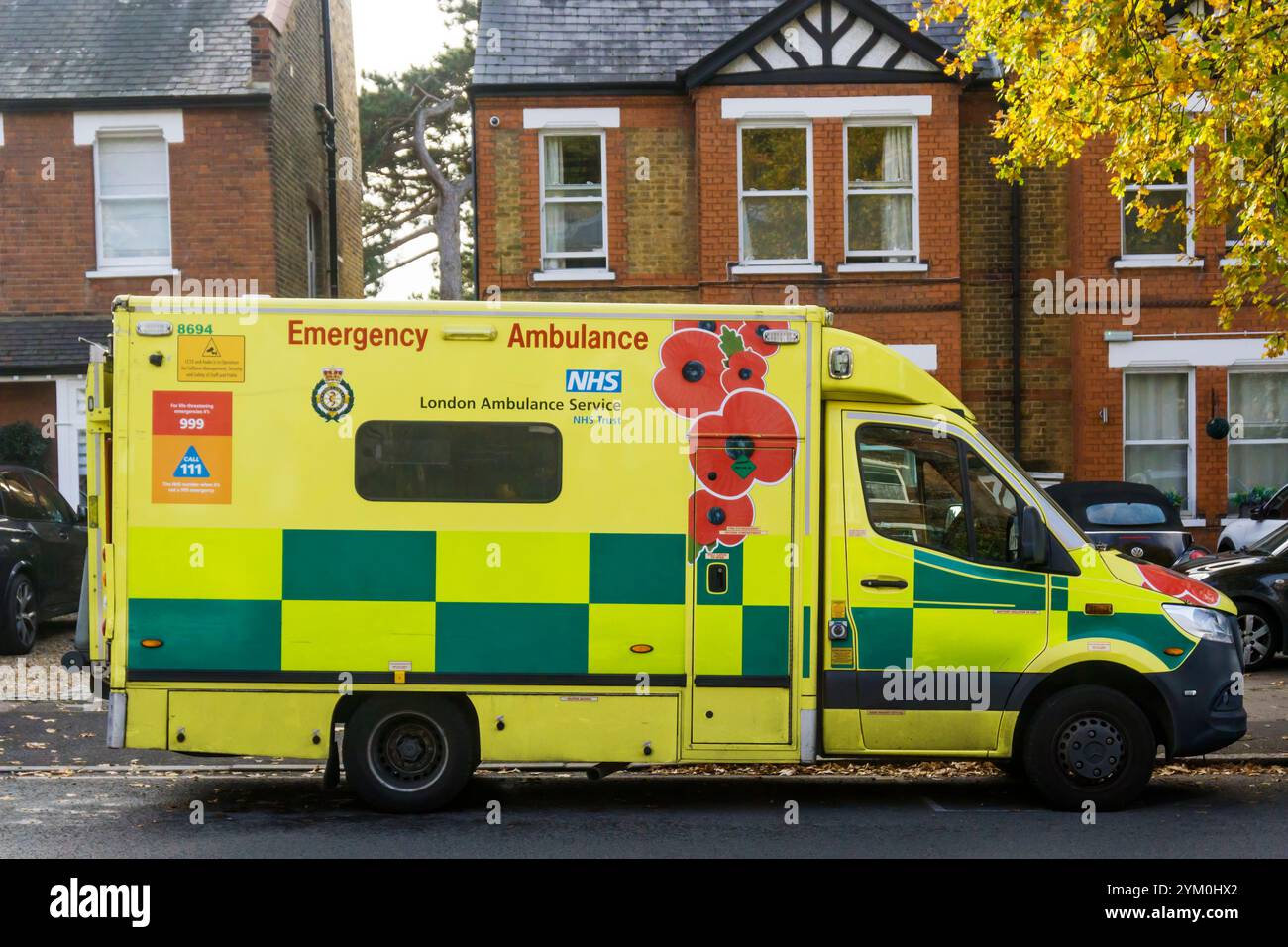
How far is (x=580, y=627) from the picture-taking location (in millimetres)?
7621

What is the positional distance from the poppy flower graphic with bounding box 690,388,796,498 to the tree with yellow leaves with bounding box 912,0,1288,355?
15.7 ft

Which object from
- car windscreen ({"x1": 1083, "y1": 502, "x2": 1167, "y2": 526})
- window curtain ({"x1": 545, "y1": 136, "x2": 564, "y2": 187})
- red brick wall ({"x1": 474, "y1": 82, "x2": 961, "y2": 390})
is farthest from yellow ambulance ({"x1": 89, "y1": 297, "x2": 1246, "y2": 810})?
window curtain ({"x1": 545, "y1": 136, "x2": 564, "y2": 187})

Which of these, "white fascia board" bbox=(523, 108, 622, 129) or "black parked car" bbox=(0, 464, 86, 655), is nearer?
"black parked car" bbox=(0, 464, 86, 655)

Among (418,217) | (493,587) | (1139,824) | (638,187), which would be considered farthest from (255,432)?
(418,217)

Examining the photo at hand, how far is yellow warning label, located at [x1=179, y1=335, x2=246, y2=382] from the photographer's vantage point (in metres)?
7.61

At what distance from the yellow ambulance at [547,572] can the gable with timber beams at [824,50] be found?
11.5 metres

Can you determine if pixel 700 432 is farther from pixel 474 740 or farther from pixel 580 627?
pixel 474 740

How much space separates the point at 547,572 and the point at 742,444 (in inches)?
49.6

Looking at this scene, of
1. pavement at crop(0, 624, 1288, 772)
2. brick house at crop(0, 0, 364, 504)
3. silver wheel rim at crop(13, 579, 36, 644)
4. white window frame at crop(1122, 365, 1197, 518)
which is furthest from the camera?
brick house at crop(0, 0, 364, 504)

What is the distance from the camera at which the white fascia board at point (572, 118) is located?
741 inches

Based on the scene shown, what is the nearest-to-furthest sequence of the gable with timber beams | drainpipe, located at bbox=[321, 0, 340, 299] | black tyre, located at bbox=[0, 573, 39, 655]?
black tyre, located at bbox=[0, 573, 39, 655], the gable with timber beams, drainpipe, located at bbox=[321, 0, 340, 299]

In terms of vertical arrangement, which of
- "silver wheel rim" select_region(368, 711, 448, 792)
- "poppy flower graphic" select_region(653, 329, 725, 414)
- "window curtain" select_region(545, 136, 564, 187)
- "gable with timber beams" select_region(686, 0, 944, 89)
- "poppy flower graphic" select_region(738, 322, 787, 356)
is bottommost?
"silver wheel rim" select_region(368, 711, 448, 792)

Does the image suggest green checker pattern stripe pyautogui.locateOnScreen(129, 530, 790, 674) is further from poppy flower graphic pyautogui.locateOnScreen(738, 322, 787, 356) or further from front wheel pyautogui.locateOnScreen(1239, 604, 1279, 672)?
front wheel pyautogui.locateOnScreen(1239, 604, 1279, 672)
